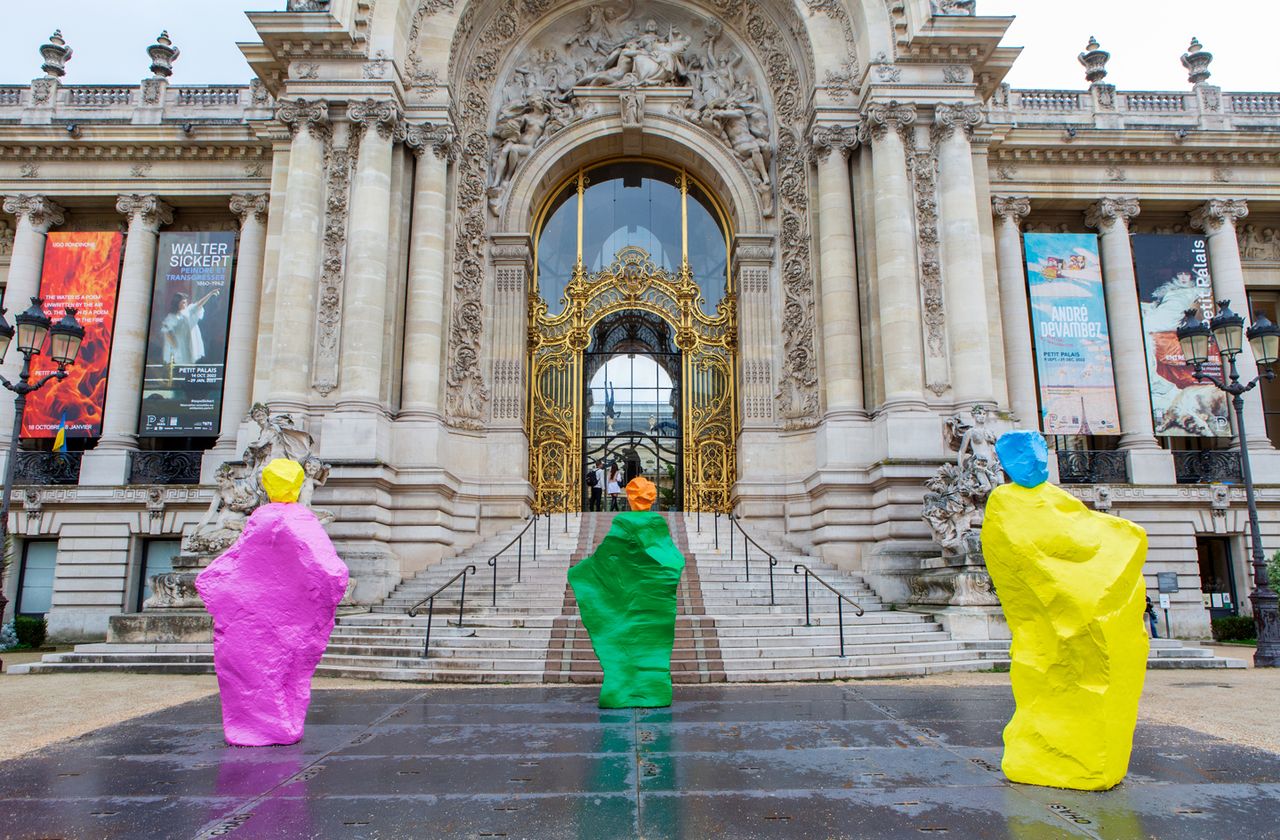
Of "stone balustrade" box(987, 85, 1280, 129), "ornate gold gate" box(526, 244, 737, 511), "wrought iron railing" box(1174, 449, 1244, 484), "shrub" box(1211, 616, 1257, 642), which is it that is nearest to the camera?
"shrub" box(1211, 616, 1257, 642)

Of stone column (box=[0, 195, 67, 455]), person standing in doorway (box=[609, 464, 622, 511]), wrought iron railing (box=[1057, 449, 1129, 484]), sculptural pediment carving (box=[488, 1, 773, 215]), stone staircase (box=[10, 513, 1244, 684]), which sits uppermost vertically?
sculptural pediment carving (box=[488, 1, 773, 215])

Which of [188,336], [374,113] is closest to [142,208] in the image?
[188,336]

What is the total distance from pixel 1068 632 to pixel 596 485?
16908mm

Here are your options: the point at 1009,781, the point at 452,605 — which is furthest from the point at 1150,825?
the point at 452,605

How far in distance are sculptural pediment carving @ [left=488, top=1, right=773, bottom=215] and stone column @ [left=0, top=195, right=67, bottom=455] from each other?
1310cm

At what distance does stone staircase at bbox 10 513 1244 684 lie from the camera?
11094 mm

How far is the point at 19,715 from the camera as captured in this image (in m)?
8.52

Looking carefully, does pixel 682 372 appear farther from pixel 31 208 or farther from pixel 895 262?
pixel 31 208

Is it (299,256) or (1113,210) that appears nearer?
(299,256)

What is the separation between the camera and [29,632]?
19.8 metres

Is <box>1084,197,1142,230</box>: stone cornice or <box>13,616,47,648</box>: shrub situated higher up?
<box>1084,197,1142,230</box>: stone cornice

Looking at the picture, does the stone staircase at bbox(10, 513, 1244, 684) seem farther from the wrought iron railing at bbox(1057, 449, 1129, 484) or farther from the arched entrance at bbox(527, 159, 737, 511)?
the wrought iron railing at bbox(1057, 449, 1129, 484)

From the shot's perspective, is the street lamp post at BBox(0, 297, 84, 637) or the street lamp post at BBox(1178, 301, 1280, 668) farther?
the street lamp post at BBox(0, 297, 84, 637)

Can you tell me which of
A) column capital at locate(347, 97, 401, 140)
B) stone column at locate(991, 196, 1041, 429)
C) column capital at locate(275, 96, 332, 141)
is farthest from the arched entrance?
stone column at locate(991, 196, 1041, 429)
